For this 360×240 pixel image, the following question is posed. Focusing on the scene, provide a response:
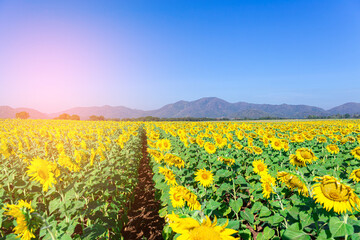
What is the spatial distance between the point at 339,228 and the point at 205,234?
1.29m

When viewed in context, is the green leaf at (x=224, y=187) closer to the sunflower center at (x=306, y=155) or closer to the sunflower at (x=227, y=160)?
the sunflower at (x=227, y=160)

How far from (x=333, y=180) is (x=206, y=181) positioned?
6.75 feet

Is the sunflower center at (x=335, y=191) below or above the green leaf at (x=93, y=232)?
above

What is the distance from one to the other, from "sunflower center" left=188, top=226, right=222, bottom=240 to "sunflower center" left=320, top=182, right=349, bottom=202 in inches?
46.4

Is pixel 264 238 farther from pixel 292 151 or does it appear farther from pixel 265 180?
pixel 292 151

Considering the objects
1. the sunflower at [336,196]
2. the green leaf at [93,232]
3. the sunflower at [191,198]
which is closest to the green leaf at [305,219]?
the sunflower at [336,196]

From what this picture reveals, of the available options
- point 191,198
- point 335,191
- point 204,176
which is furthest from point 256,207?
point 335,191

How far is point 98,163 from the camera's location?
18.7 feet

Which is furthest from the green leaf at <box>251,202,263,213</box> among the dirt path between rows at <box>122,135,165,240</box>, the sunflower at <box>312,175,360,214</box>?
the dirt path between rows at <box>122,135,165,240</box>

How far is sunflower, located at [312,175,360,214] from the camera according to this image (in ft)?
A: 5.32

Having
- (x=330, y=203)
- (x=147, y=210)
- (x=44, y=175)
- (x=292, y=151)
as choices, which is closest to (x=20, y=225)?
(x=44, y=175)

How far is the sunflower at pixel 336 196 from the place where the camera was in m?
1.62

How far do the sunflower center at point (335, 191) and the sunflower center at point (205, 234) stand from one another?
118 centimetres

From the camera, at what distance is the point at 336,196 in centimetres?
164
